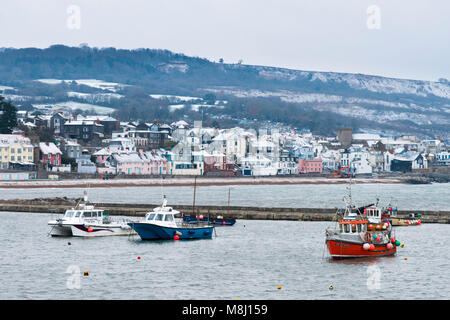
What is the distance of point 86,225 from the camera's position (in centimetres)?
5375

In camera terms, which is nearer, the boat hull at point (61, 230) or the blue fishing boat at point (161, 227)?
the blue fishing boat at point (161, 227)

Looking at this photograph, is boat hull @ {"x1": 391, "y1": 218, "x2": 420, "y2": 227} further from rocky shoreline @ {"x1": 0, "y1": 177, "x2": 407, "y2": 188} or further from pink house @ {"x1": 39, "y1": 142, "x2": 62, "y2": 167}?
pink house @ {"x1": 39, "y1": 142, "x2": 62, "y2": 167}

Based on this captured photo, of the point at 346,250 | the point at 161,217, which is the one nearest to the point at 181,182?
the point at 161,217

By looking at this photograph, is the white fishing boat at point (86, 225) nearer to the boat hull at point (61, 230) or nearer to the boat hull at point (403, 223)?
the boat hull at point (61, 230)

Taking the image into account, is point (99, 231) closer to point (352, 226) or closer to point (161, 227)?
point (161, 227)

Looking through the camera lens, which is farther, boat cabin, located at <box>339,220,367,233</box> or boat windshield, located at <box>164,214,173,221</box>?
boat windshield, located at <box>164,214,173,221</box>

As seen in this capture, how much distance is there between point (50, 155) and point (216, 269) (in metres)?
115

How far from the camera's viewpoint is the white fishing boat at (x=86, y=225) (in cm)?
5381

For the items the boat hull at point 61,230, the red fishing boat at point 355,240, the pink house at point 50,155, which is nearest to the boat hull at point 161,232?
the boat hull at point 61,230

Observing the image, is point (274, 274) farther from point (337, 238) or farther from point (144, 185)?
point (144, 185)

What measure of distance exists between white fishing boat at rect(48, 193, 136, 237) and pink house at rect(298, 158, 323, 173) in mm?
138824

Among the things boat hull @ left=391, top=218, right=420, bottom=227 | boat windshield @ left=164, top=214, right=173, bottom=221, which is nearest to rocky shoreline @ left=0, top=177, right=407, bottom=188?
boat hull @ left=391, top=218, right=420, bottom=227

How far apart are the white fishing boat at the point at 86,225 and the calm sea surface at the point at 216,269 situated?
788 mm

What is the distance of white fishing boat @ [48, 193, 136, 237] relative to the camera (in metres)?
53.8
